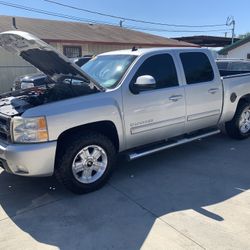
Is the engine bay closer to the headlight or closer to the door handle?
the headlight

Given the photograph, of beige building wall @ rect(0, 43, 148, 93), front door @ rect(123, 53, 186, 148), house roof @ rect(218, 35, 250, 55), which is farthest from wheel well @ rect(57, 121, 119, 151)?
house roof @ rect(218, 35, 250, 55)

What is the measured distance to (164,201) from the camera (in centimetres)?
422

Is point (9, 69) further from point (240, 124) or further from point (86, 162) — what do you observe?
point (86, 162)

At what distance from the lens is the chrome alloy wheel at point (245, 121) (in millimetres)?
6727

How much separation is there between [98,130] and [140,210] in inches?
50.4

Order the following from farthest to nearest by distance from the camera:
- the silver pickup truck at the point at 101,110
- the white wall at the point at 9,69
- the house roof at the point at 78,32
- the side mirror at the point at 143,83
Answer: the house roof at the point at 78,32 → the white wall at the point at 9,69 → the side mirror at the point at 143,83 → the silver pickup truck at the point at 101,110

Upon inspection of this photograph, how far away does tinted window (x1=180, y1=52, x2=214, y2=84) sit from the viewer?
5555mm

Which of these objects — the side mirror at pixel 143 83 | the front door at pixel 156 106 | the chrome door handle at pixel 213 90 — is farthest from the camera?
the chrome door handle at pixel 213 90

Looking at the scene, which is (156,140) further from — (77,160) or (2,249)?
(2,249)

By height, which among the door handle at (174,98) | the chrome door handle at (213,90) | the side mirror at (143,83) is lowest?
the door handle at (174,98)

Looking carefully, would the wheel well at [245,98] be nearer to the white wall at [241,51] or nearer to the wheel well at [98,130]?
the wheel well at [98,130]

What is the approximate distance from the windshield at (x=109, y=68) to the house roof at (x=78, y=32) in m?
13.7

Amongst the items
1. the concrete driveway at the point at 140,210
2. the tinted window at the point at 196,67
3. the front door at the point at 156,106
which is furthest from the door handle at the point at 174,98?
the concrete driveway at the point at 140,210

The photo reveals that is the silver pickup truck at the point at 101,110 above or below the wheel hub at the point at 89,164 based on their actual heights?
above
